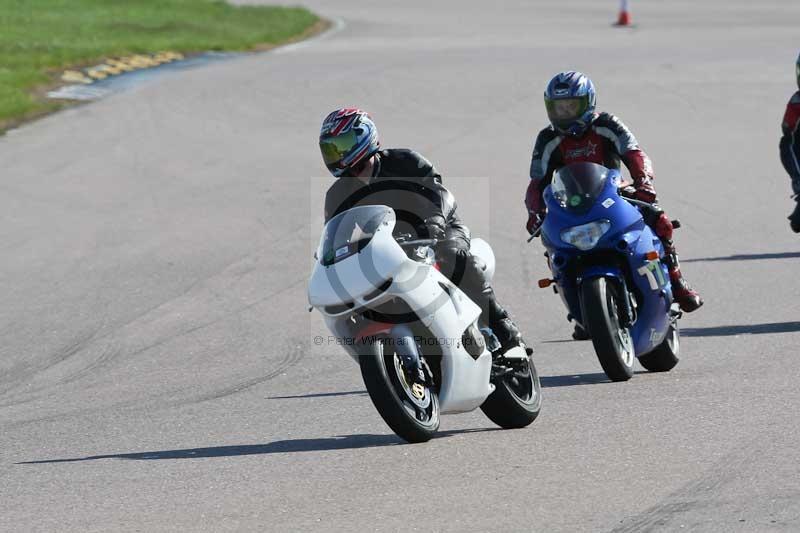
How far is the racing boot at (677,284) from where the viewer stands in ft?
29.9

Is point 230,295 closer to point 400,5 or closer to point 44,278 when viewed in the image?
point 44,278

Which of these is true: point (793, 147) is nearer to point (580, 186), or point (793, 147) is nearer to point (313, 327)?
point (580, 186)

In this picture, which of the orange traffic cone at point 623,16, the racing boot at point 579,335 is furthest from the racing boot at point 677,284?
the orange traffic cone at point 623,16

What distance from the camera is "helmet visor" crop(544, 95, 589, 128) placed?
8.95 meters

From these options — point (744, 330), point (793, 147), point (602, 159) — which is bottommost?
point (744, 330)

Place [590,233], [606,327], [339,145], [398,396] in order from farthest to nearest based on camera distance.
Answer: [590,233]
[606,327]
[339,145]
[398,396]

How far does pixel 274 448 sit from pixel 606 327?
208 centimetres

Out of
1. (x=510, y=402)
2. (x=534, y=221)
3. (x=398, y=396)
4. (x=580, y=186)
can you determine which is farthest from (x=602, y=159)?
(x=398, y=396)

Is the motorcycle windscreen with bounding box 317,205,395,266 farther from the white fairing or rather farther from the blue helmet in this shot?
the blue helmet

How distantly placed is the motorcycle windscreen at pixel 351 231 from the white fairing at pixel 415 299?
30mm

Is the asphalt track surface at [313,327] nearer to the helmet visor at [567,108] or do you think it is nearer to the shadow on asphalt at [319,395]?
the shadow on asphalt at [319,395]

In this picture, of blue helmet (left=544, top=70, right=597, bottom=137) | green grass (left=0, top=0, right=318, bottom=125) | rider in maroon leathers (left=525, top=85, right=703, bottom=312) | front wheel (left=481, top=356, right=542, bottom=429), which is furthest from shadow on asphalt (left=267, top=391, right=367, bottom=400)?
green grass (left=0, top=0, right=318, bottom=125)

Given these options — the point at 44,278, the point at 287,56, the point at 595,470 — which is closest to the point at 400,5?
the point at 287,56

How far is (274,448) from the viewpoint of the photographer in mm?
7145
